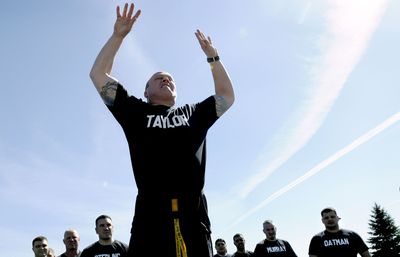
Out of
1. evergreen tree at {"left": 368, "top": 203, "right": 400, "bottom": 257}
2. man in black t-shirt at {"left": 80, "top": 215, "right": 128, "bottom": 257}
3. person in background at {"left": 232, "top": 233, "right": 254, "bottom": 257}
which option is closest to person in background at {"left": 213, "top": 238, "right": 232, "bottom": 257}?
person in background at {"left": 232, "top": 233, "right": 254, "bottom": 257}

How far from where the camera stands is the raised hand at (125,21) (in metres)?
3.51

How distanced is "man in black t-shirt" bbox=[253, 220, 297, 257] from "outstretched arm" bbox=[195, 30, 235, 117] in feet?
35.2

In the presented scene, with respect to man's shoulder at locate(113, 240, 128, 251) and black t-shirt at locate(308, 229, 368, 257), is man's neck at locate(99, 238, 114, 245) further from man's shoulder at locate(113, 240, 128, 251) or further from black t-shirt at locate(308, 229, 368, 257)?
black t-shirt at locate(308, 229, 368, 257)

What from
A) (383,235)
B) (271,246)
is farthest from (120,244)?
(383,235)

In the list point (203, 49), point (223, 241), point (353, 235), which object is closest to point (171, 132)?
point (203, 49)

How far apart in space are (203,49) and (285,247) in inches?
436

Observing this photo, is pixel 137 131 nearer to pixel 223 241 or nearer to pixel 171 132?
pixel 171 132

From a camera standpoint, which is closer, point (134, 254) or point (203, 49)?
point (134, 254)

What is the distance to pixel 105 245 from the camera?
10594 millimetres

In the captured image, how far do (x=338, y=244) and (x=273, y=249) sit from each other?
317cm

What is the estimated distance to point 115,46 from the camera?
11.3 feet

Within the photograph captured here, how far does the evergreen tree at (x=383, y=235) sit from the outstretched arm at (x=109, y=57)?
46834mm

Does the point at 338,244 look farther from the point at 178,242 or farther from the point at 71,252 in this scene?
the point at 178,242

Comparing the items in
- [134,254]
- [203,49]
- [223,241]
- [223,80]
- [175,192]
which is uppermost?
[223,241]
